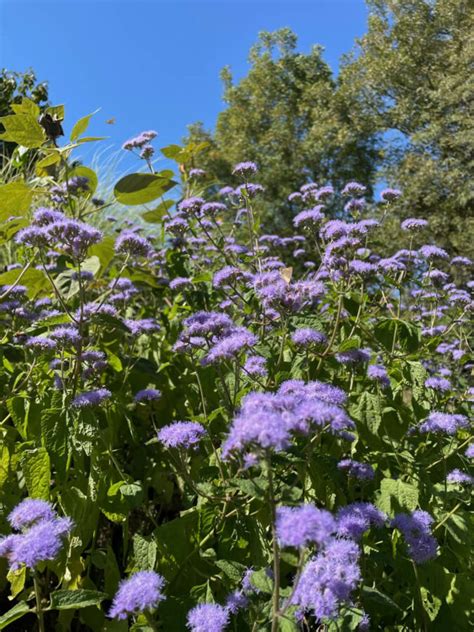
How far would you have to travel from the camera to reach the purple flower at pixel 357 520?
5.29 ft

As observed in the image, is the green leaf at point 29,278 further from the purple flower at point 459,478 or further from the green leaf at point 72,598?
the purple flower at point 459,478

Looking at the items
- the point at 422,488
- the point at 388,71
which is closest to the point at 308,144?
the point at 388,71

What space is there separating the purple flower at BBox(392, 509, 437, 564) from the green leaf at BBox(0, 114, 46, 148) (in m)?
2.09

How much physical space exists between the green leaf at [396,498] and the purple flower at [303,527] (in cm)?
90

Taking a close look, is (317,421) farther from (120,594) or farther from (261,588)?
(120,594)

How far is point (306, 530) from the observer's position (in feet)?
3.86

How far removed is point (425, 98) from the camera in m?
17.6

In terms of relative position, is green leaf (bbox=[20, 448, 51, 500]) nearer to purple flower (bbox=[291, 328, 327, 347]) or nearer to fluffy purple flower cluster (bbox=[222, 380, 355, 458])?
fluffy purple flower cluster (bbox=[222, 380, 355, 458])

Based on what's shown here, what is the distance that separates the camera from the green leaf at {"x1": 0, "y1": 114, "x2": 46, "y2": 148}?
7.43 feet

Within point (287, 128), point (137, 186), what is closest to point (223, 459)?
point (137, 186)

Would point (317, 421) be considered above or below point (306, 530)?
above

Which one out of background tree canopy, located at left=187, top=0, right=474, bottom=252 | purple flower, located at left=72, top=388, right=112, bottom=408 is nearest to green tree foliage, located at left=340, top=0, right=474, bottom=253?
background tree canopy, located at left=187, top=0, right=474, bottom=252

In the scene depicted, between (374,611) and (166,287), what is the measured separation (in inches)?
106

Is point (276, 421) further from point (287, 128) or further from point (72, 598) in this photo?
point (287, 128)
